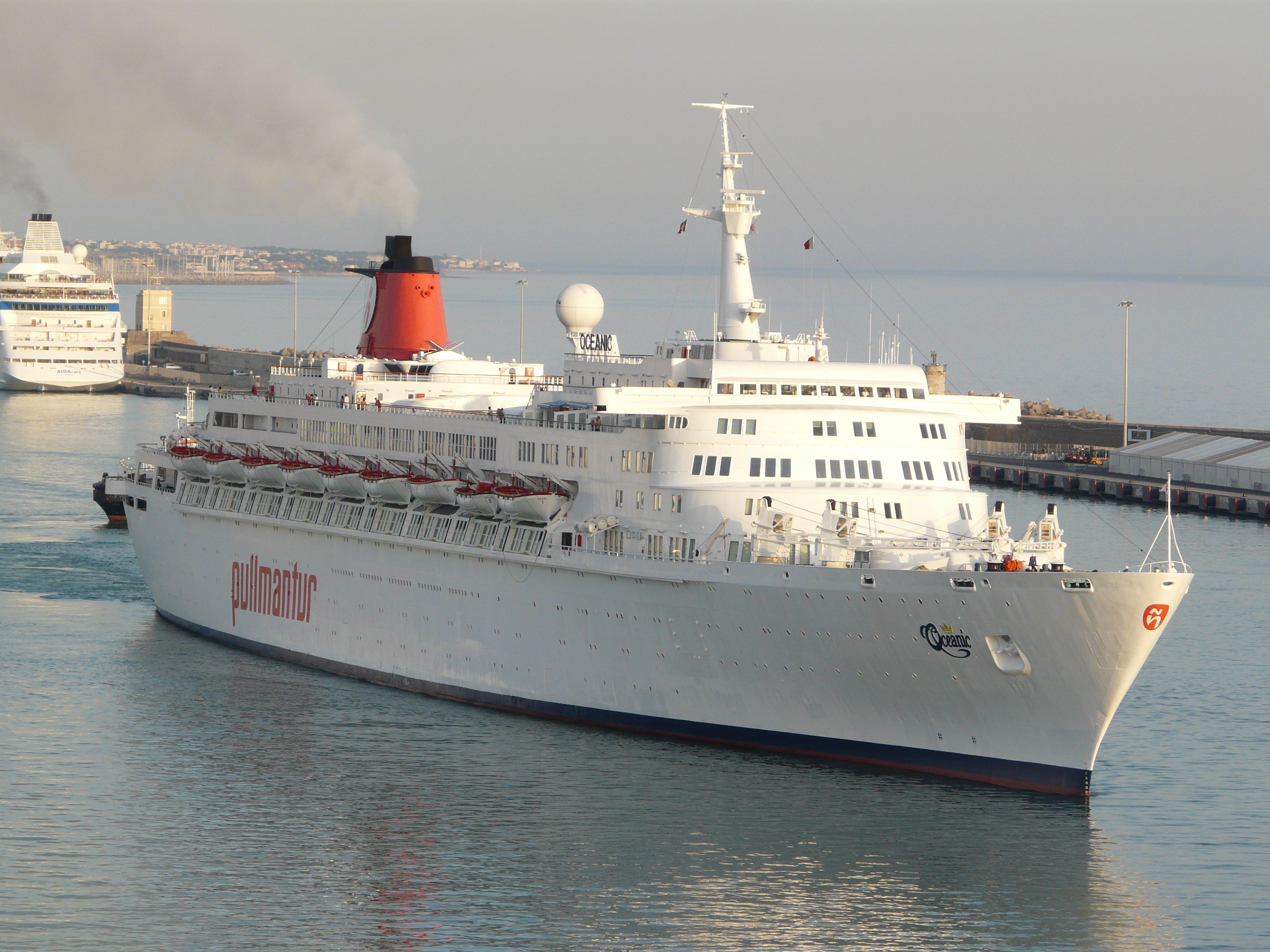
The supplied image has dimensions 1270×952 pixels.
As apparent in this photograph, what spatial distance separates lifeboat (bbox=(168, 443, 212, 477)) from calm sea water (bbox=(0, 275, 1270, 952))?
7.64 m

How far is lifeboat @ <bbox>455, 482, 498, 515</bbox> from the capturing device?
38.6 metres

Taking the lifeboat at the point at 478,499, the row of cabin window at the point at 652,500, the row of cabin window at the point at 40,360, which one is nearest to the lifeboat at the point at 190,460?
the lifeboat at the point at 478,499

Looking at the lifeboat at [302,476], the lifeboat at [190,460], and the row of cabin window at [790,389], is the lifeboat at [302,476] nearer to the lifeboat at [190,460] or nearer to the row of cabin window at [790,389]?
the lifeboat at [190,460]

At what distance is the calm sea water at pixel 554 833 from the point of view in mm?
26562

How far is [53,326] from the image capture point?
138 m

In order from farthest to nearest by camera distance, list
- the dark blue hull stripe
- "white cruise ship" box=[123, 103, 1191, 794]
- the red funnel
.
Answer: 1. the red funnel
2. the dark blue hull stripe
3. "white cruise ship" box=[123, 103, 1191, 794]

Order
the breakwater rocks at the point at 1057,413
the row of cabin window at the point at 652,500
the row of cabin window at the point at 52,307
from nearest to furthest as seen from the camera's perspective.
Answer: the row of cabin window at the point at 652,500, the breakwater rocks at the point at 1057,413, the row of cabin window at the point at 52,307

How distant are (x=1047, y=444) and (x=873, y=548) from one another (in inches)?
2842

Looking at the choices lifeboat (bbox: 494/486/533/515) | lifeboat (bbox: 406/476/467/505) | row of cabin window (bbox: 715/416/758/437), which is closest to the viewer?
row of cabin window (bbox: 715/416/758/437)

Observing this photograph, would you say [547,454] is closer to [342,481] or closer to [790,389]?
[790,389]

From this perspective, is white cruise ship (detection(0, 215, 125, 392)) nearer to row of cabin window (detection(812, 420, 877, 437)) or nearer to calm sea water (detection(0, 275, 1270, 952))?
calm sea water (detection(0, 275, 1270, 952))

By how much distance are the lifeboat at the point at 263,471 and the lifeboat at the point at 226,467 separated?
178mm

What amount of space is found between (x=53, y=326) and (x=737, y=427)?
373ft

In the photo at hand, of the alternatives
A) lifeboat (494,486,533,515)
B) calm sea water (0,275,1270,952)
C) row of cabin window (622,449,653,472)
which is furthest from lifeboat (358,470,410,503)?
row of cabin window (622,449,653,472)
